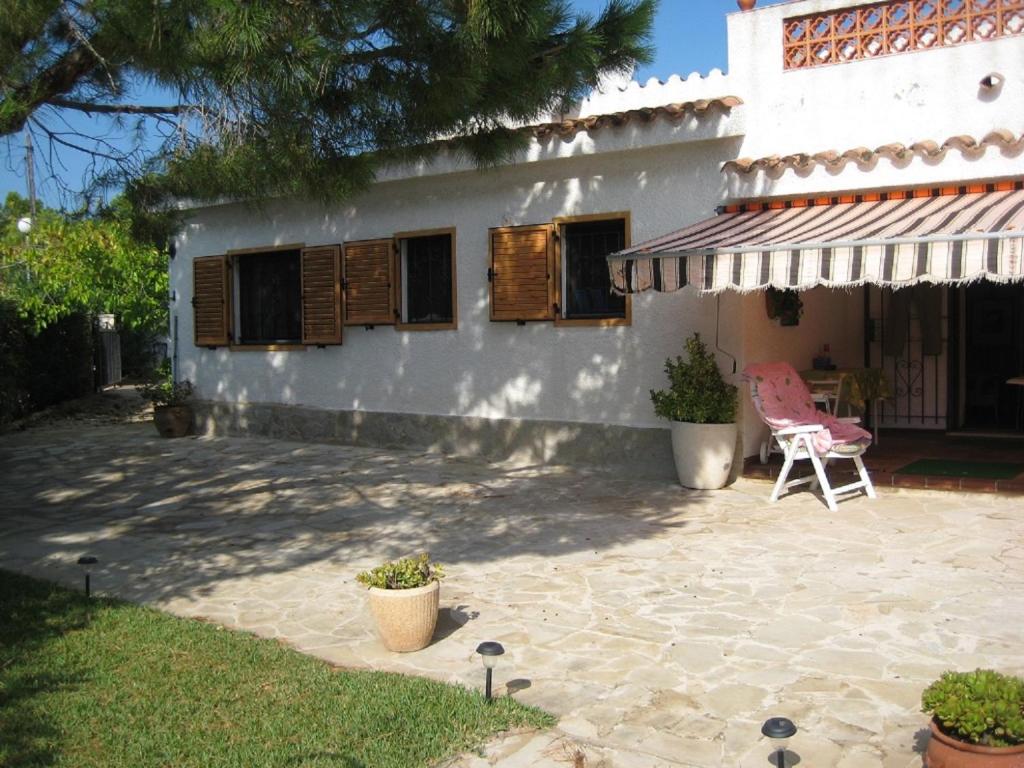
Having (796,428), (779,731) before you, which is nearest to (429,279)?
(796,428)

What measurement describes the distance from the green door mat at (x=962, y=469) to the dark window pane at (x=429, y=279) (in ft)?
21.9

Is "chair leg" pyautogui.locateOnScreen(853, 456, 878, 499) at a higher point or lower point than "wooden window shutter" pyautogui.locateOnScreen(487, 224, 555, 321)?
lower

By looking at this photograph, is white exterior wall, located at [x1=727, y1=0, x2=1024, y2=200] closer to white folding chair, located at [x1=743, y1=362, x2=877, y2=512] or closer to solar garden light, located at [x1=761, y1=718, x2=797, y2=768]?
white folding chair, located at [x1=743, y1=362, x2=877, y2=512]

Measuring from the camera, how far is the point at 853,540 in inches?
339

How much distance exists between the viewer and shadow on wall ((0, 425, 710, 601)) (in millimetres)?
8516

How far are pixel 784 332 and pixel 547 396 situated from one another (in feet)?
10.6

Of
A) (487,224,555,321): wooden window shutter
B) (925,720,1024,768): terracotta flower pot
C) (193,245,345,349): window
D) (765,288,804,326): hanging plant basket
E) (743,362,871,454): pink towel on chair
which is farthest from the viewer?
(193,245,345,349): window

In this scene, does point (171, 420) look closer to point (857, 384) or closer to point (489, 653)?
point (857, 384)

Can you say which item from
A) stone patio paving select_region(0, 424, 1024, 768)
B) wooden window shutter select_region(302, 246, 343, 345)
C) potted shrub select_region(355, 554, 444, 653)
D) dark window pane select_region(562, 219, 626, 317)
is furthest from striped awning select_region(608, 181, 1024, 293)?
wooden window shutter select_region(302, 246, 343, 345)

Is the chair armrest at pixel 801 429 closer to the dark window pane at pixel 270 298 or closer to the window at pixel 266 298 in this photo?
the window at pixel 266 298

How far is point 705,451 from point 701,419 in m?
0.37

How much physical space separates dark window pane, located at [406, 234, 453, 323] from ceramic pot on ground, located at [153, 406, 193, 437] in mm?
5196

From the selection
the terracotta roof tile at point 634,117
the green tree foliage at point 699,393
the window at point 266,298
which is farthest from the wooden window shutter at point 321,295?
the green tree foliage at point 699,393

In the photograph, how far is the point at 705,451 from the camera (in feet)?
35.6
